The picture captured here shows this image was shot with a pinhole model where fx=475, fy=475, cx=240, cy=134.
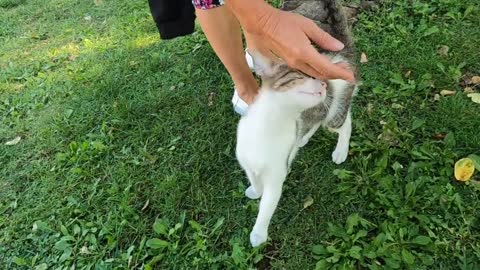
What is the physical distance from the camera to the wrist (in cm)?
134

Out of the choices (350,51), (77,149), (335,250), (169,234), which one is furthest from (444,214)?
(77,149)

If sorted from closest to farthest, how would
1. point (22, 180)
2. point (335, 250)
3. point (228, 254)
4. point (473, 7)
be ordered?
1. point (335, 250)
2. point (228, 254)
3. point (22, 180)
4. point (473, 7)

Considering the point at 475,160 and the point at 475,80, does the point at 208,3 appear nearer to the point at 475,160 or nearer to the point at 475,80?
the point at 475,160

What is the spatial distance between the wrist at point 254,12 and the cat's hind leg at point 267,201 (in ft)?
1.73

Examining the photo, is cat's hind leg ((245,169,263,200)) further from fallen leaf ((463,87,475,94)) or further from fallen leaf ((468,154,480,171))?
fallen leaf ((463,87,475,94))

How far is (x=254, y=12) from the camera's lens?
53.3 inches

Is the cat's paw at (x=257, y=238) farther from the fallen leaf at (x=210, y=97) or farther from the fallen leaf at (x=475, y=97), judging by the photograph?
the fallen leaf at (x=475, y=97)

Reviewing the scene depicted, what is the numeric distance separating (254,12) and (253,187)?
31.9 inches

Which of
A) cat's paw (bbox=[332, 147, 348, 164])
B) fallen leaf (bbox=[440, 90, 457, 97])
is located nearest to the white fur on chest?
cat's paw (bbox=[332, 147, 348, 164])

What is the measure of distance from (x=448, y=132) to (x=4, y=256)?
2.02 m

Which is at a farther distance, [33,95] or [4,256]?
[33,95]

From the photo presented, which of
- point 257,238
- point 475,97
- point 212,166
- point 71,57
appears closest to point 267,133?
point 257,238

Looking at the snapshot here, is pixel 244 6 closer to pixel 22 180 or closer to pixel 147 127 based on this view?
pixel 147 127

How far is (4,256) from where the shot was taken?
2064 mm
